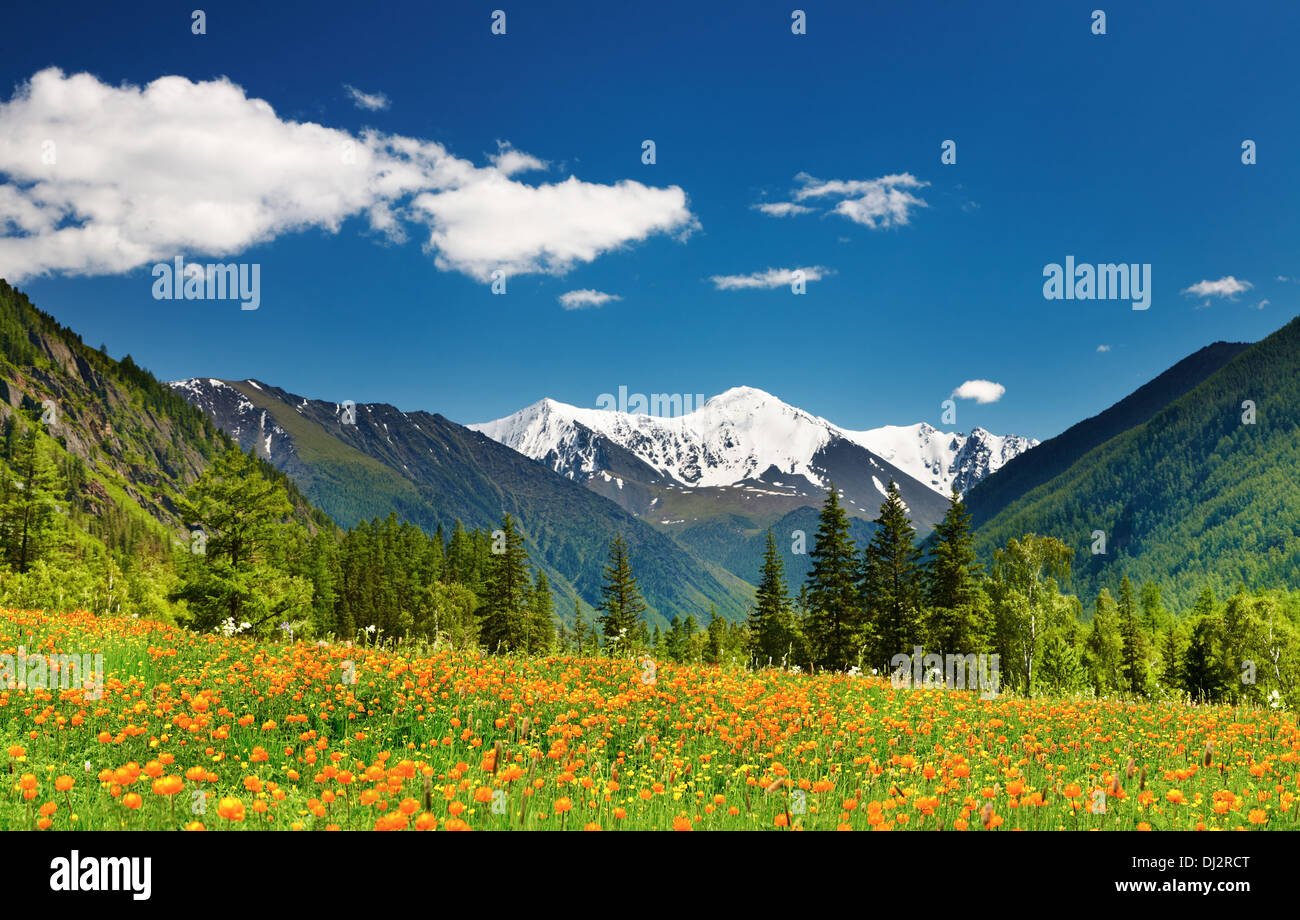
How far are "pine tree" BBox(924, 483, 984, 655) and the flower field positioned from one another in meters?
30.6

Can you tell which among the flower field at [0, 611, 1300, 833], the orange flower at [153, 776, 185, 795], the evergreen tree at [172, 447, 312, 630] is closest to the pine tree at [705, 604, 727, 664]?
the evergreen tree at [172, 447, 312, 630]

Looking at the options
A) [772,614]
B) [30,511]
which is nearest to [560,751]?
[30,511]

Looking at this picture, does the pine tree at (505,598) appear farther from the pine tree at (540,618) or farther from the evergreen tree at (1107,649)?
the evergreen tree at (1107,649)

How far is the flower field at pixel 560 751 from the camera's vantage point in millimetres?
5094

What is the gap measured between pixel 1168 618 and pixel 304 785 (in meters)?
125

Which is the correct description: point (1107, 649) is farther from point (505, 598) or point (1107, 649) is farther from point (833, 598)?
point (505, 598)

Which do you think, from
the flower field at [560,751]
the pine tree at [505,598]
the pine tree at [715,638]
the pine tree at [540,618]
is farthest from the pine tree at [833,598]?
the pine tree at [715,638]

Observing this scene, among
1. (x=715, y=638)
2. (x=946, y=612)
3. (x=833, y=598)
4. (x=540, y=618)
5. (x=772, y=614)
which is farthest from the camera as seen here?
(x=715, y=638)

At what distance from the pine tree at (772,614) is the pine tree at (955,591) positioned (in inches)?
437

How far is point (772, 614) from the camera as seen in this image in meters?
54.5

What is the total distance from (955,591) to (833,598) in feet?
23.1

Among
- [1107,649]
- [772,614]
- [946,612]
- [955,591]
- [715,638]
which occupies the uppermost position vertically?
[955,591]
